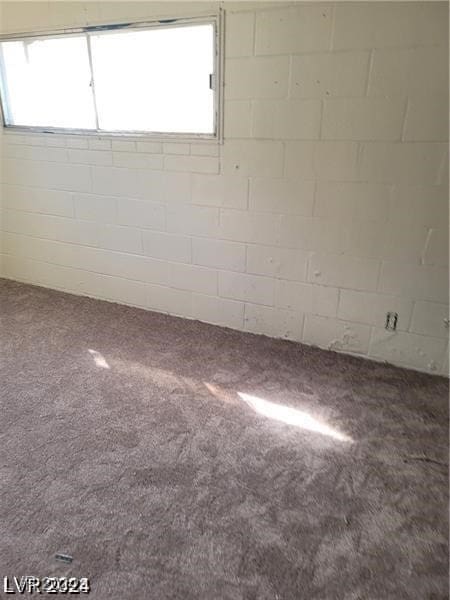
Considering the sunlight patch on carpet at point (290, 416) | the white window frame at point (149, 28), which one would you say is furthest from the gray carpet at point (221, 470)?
the white window frame at point (149, 28)

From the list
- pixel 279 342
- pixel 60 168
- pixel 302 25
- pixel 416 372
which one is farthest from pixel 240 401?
pixel 60 168

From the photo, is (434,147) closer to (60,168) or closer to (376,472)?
(376,472)

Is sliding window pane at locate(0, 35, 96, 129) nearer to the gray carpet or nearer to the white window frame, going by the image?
the white window frame

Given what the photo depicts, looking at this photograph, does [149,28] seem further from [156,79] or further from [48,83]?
[48,83]

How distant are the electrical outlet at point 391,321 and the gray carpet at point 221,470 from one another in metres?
0.25

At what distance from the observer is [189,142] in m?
2.71

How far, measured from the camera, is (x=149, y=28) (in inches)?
103

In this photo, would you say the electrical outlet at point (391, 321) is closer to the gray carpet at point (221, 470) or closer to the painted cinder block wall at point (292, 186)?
the painted cinder block wall at point (292, 186)

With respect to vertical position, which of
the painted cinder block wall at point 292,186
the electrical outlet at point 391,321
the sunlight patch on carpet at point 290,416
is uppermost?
the painted cinder block wall at point 292,186

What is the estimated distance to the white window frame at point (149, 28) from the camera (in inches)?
96.0

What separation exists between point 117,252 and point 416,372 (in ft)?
7.47

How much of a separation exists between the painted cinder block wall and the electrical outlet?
3 cm

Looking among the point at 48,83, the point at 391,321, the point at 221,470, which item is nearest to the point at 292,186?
the point at 391,321

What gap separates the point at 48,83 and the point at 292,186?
205cm
